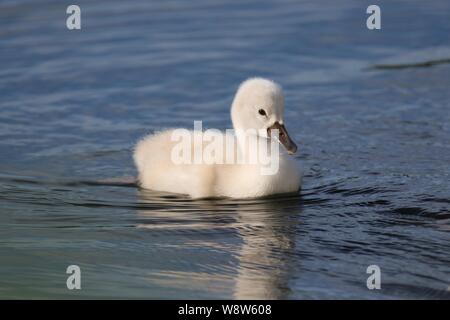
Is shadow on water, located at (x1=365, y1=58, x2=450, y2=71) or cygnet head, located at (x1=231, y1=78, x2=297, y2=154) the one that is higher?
shadow on water, located at (x1=365, y1=58, x2=450, y2=71)

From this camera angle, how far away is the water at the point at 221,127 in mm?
6059

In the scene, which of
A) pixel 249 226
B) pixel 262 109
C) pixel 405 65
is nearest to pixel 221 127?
pixel 262 109

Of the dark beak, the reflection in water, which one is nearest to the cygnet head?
the dark beak

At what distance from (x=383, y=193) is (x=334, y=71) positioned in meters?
3.30

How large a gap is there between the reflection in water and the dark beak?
33 cm

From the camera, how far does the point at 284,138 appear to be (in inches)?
290

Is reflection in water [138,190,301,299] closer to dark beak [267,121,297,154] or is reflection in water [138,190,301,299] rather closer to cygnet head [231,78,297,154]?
dark beak [267,121,297,154]

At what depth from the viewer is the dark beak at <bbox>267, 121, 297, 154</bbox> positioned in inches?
288

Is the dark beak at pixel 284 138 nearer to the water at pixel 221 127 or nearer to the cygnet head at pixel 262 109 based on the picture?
the cygnet head at pixel 262 109

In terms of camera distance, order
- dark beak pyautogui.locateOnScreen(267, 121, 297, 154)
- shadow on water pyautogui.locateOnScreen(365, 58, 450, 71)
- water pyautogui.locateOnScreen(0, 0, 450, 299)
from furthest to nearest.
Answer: shadow on water pyautogui.locateOnScreen(365, 58, 450, 71)
dark beak pyautogui.locateOnScreen(267, 121, 297, 154)
water pyautogui.locateOnScreen(0, 0, 450, 299)

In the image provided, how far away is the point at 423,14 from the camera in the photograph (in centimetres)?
1209

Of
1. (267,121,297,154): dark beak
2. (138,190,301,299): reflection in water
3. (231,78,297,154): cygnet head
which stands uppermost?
(231,78,297,154): cygnet head

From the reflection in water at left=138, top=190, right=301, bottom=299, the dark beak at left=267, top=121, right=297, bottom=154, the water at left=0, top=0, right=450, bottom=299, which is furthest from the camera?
the dark beak at left=267, top=121, right=297, bottom=154

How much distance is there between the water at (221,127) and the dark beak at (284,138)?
1.08ft
